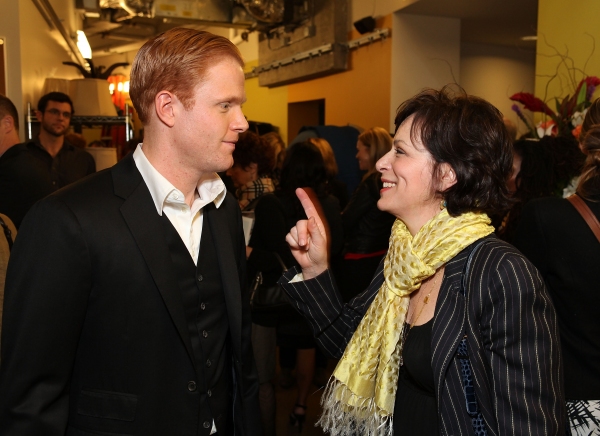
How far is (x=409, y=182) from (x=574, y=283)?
0.80m

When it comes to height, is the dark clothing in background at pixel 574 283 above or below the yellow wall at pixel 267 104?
below

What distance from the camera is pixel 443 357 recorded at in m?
1.35

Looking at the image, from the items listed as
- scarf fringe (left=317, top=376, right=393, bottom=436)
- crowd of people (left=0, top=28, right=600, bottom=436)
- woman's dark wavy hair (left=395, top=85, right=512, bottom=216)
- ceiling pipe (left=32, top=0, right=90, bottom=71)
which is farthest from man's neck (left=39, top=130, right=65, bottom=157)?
woman's dark wavy hair (left=395, top=85, right=512, bottom=216)

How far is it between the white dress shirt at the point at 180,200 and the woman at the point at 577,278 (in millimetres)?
1170

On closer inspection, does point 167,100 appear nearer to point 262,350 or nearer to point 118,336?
point 118,336

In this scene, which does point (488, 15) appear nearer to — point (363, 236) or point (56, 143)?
point (363, 236)

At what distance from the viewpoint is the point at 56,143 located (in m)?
4.49

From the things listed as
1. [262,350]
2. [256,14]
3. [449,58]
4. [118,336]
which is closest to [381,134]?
[262,350]

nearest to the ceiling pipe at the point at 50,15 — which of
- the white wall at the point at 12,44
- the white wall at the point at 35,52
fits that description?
the white wall at the point at 35,52

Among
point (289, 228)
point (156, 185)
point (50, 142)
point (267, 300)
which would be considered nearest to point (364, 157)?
point (289, 228)

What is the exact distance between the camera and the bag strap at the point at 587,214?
1.92 m

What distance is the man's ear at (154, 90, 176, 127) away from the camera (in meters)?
1.41

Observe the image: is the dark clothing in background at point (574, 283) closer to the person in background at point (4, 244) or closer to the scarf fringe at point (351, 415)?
the scarf fringe at point (351, 415)

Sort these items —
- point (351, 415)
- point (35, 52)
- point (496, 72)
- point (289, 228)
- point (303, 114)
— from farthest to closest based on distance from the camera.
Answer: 1. point (303, 114)
2. point (496, 72)
3. point (35, 52)
4. point (289, 228)
5. point (351, 415)
